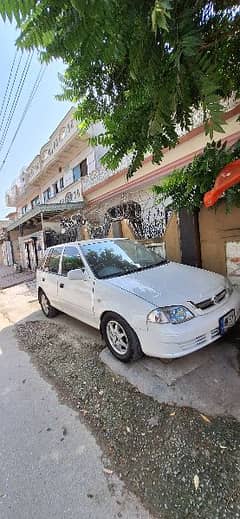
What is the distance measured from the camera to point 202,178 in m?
3.83

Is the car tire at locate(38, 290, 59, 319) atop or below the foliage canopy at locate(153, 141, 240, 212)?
below

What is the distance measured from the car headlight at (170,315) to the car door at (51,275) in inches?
110

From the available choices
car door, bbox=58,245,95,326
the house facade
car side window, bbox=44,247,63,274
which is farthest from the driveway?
the house facade

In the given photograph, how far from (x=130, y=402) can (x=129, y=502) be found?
3.39 ft

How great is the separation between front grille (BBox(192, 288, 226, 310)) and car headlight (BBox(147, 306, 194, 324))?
18cm

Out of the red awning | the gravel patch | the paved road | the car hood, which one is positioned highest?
the red awning

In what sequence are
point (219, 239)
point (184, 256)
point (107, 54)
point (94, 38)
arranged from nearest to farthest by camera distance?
1. point (94, 38)
2. point (107, 54)
3. point (219, 239)
4. point (184, 256)

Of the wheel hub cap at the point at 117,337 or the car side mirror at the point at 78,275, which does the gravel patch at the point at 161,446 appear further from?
the car side mirror at the point at 78,275

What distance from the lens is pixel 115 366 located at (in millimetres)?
3588

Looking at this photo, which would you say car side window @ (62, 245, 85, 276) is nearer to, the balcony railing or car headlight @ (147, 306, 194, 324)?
car headlight @ (147, 306, 194, 324)

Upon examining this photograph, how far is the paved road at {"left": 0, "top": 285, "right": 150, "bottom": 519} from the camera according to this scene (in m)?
1.86

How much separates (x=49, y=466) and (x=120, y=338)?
1.61 metres

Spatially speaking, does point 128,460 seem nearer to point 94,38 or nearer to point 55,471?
point 55,471

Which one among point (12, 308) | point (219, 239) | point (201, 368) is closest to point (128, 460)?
point (201, 368)
